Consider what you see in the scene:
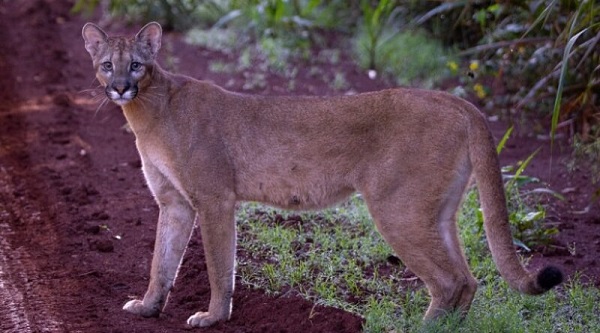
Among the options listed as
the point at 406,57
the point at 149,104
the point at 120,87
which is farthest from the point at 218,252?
the point at 406,57

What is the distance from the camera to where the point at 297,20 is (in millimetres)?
12914

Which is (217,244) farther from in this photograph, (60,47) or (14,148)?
(60,47)

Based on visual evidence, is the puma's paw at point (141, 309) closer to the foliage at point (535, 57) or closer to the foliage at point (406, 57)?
the foliage at point (535, 57)

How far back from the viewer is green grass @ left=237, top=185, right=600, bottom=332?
234 inches

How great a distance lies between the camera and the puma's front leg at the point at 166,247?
6227mm

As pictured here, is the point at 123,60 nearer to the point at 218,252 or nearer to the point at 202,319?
the point at 218,252

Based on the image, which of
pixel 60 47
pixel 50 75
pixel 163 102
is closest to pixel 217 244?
pixel 163 102

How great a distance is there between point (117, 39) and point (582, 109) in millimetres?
4419

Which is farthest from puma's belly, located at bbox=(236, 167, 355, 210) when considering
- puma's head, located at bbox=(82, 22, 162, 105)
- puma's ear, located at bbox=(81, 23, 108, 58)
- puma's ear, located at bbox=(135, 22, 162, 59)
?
puma's ear, located at bbox=(81, 23, 108, 58)

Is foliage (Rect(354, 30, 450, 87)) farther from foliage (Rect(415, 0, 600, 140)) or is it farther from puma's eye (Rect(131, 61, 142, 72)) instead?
puma's eye (Rect(131, 61, 142, 72))

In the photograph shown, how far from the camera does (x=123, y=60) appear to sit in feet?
20.0

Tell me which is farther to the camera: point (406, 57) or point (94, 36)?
point (406, 57)

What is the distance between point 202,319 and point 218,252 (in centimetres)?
40

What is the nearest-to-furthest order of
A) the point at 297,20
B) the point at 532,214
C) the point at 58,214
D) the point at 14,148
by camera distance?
the point at 532,214 < the point at 58,214 < the point at 14,148 < the point at 297,20
